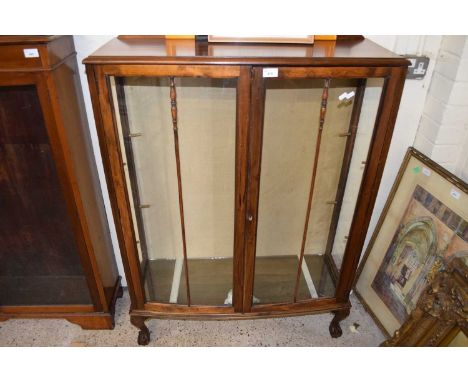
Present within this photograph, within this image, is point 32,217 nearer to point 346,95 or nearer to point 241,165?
point 241,165

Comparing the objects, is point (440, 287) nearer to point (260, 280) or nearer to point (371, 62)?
point (260, 280)

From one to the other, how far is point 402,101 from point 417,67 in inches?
6.2

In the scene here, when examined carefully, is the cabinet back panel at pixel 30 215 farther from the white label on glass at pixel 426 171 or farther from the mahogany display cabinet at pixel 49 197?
the white label on glass at pixel 426 171

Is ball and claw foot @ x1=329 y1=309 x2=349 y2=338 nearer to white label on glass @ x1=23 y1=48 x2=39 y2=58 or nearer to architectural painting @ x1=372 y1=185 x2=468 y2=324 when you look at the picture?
architectural painting @ x1=372 y1=185 x2=468 y2=324

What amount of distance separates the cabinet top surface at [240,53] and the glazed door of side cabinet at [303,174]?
35 mm

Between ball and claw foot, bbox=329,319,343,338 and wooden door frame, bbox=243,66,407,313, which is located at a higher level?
wooden door frame, bbox=243,66,407,313

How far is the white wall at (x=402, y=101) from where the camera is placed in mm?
1509

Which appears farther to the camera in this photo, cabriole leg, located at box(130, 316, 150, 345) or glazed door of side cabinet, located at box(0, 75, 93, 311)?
cabriole leg, located at box(130, 316, 150, 345)

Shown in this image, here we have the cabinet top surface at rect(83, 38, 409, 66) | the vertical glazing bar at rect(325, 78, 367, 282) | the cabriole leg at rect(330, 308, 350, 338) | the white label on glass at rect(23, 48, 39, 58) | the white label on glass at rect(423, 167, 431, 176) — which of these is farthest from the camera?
the cabriole leg at rect(330, 308, 350, 338)

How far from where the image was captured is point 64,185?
1.48 m

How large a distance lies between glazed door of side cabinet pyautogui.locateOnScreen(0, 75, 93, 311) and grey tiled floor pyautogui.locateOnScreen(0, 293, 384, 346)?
20 cm

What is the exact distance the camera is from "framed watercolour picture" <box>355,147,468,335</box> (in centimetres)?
154

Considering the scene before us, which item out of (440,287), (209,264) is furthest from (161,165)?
(440,287)

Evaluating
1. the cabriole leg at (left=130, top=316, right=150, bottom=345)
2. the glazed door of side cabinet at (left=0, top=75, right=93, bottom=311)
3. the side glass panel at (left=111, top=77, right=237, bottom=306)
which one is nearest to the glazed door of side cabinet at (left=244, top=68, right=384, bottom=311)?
the side glass panel at (left=111, top=77, right=237, bottom=306)
